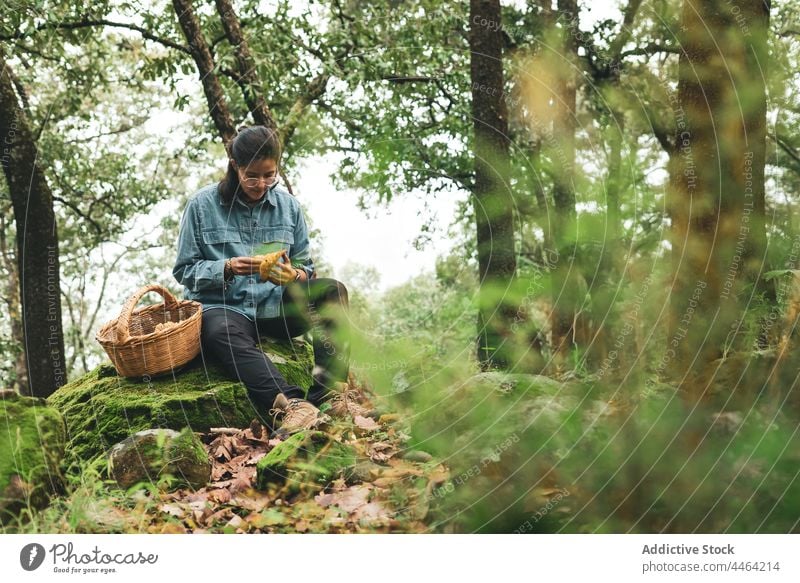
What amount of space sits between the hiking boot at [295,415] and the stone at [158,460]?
379 mm

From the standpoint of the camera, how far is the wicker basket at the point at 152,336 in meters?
3.34

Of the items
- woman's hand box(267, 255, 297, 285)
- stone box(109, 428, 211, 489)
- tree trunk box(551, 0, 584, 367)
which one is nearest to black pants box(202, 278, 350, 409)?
woman's hand box(267, 255, 297, 285)

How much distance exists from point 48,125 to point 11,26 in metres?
1.94

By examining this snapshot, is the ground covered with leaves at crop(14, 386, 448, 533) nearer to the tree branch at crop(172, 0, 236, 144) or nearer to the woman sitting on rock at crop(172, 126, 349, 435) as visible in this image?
the woman sitting on rock at crop(172, 126, 349, 435)

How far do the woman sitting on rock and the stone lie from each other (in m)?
0.51

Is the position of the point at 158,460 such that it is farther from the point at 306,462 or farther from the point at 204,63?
the point at 204,63

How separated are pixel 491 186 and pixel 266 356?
4.31 feet

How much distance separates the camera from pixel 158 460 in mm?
2879

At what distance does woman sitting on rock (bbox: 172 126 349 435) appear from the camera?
344cm

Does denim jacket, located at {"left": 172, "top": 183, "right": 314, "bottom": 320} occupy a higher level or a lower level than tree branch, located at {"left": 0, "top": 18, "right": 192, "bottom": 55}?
lower

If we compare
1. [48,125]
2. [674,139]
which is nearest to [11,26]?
[48,125]

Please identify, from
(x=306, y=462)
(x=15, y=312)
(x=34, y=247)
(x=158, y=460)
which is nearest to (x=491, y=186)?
(x=306, y=462)
